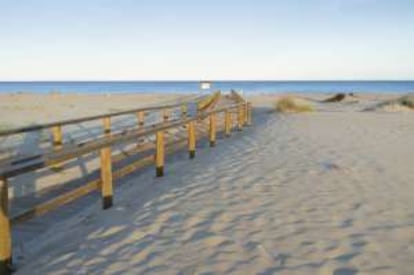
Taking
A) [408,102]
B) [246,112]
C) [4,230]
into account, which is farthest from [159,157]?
[408,102]

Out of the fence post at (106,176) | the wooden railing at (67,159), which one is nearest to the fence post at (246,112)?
the wooden railing at (67,159)

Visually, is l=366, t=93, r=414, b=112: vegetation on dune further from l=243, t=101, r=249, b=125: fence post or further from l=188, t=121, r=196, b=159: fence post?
l=188, t=121, r=196, b=159: fence post

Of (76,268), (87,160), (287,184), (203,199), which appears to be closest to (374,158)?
(287,184)

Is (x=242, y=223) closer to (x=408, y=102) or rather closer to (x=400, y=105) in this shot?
(x=400, y=105)

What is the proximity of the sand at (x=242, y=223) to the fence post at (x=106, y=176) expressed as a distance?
→ 0.43 feet

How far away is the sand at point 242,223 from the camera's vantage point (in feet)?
15.8

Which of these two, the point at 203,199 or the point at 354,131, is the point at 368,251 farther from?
the point at 354,131

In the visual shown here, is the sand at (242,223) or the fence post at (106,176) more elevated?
the fence post at (106,176)

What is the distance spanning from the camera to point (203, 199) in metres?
7.29

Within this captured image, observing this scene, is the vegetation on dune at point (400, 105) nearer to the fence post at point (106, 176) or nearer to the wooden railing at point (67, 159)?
the wooden railing at point (67, 159)

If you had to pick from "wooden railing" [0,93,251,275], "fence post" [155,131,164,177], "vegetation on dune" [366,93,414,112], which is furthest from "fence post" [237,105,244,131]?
"vegetation on dune" [366,93,414,112]

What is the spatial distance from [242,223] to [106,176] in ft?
6.19

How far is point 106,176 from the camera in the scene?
270 inches

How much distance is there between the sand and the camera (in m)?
4.82
